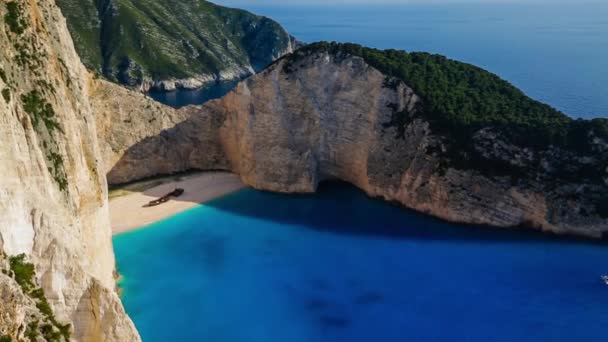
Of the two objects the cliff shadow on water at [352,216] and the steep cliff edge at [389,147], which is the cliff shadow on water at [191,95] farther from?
the cliff shadow on water at [352,216]

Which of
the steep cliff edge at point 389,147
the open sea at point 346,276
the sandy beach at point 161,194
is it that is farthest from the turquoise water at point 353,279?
the steep cliff edge at point 389,147

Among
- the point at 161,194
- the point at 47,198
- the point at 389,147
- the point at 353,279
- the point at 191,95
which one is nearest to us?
the point at 47,198

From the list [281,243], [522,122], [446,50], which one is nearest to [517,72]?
[446,50]

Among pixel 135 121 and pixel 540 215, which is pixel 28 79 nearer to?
pixel 135 121

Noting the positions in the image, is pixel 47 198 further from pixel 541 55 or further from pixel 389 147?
pixel 541 55

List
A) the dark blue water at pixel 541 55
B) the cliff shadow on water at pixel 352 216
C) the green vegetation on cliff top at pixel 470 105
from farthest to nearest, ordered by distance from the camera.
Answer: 1. the dark blue water at pixel 541 55
2. the green vegetation on cliff top at pixel 470 105
3. the cliff shadow on water at pixel 352 216

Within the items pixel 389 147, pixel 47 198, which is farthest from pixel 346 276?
pixel 47 198
